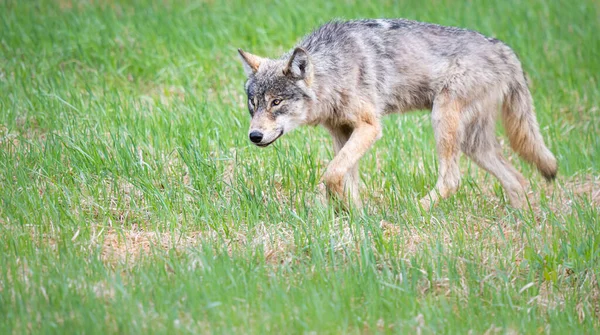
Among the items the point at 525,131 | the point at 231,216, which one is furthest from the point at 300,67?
the point at 525,131

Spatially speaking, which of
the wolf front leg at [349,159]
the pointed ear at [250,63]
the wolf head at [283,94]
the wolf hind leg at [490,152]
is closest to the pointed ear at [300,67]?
the wolf head at [283,94]

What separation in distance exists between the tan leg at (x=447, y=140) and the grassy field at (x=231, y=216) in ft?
0.71

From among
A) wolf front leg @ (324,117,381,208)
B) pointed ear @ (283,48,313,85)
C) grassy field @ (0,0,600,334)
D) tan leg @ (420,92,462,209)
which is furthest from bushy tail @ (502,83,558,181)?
pointed ear @ (283,48,313,85)

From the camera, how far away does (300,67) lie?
20.6ft

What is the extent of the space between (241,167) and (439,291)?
2.45 metres

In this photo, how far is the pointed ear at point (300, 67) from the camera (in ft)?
20.3

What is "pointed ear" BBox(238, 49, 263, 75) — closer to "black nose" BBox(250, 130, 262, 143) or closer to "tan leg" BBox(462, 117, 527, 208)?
"black nose" BBox(250, 130, 262, 143)

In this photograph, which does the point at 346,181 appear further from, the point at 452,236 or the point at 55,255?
the point at 55,255

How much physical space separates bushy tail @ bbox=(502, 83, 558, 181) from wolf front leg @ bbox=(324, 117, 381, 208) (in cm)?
138

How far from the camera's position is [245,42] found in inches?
407

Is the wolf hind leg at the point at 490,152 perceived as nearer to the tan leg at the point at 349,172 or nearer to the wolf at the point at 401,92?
the wolf at the point at 401,92

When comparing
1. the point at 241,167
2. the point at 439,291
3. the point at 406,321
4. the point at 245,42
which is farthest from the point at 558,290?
the point at 245,42

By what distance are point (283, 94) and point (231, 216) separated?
44.1 inches

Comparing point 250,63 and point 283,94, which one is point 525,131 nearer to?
point 283,94
